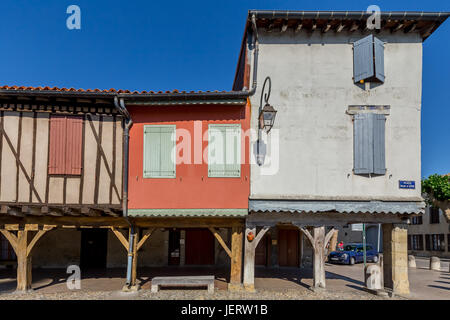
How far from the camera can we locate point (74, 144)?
31.0 feet

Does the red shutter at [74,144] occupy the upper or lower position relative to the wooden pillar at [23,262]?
upper

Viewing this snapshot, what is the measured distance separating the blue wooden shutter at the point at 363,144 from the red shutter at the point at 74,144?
8.30m

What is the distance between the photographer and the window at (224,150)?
9.74 m

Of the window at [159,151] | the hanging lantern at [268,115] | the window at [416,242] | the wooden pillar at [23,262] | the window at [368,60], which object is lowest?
the window at [416,242]

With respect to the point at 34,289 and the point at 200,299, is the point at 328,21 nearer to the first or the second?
the point at 200,299

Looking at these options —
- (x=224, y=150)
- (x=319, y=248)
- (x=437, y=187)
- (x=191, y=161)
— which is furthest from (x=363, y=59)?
(x=437, y=187)

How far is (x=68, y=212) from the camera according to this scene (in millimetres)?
9016

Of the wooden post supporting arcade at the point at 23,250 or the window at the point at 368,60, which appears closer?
the wooden post supporting arcade at the point at 23,250

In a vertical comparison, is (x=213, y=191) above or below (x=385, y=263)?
above

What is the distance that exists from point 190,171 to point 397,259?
6.97m

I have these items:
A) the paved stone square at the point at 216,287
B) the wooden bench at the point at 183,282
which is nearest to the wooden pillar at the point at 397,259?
the paved stone square at the point at 216,287

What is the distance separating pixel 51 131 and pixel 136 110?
252 cm

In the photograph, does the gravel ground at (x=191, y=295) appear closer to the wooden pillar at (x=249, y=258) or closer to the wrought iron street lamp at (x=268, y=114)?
the wooden pillar at (x=249, y=258)

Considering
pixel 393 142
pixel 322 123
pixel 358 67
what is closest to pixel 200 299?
pixel 322 123
